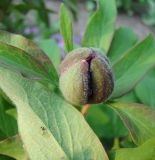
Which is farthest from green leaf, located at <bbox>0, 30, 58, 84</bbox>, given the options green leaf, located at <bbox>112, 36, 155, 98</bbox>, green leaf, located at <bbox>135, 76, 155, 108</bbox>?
green leaf, located at <bbox>135, 76, 155, 108</bbox>

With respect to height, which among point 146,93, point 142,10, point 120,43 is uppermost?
point 120,43

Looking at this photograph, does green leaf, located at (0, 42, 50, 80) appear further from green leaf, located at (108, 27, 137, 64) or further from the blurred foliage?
the blurred foliage

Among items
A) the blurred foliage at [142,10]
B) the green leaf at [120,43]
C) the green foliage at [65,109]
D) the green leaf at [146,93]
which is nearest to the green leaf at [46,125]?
the green foliage at [65,109]

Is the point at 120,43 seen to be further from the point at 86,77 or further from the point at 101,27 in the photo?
the point at 86,77

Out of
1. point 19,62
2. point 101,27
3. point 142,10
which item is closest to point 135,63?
point 101,27

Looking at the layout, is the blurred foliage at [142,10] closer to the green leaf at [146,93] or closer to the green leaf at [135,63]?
the green leaf at [146,93]
